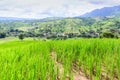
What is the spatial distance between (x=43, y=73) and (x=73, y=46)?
5.08 meters

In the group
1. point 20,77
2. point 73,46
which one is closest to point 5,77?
point 20,77

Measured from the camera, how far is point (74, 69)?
10852mm

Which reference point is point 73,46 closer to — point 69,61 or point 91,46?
point 91,46

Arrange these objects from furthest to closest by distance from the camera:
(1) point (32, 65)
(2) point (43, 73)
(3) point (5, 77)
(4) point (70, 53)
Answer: (4) point (70, 53) → (1) point (32, 65) → (2) point (43, 73) → (3) point (5, 77)

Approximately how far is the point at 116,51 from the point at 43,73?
18.4 ft

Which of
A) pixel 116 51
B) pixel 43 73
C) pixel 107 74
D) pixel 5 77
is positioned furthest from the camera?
pixel 116 51

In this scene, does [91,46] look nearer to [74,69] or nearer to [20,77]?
[74,69]

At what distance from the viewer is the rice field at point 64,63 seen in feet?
25.3

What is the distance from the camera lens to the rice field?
25.3 ft

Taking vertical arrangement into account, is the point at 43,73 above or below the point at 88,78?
above

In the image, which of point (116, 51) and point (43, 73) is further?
point (116, 51)

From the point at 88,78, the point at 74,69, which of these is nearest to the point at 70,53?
the point at 74,69

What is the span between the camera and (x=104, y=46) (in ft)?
42.8

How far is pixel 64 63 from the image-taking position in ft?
32.0
